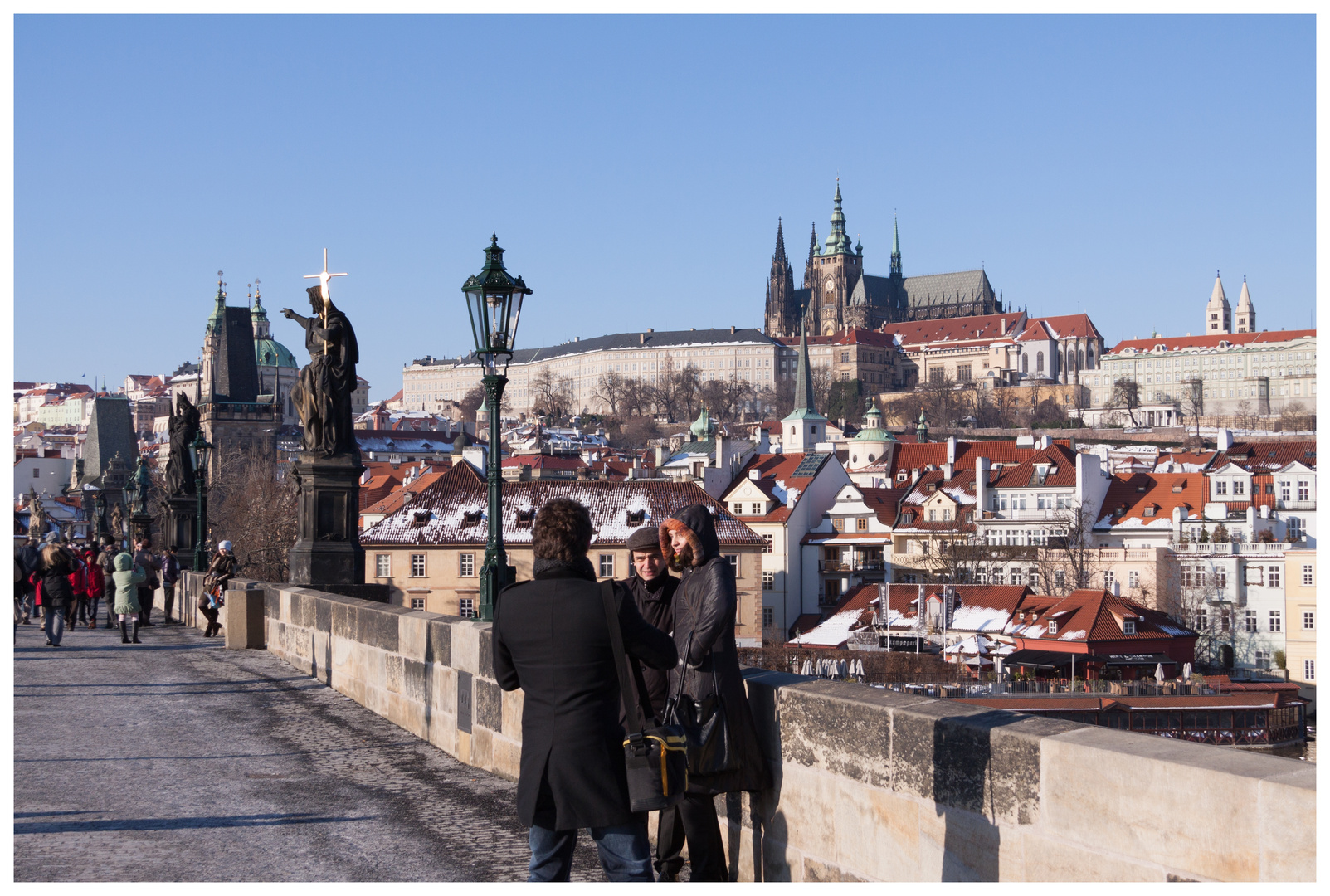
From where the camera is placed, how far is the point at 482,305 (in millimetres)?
10422

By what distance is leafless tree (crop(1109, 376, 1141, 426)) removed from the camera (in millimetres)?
182875

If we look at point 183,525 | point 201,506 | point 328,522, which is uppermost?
point 201,506

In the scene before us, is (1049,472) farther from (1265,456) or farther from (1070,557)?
(1265,456)

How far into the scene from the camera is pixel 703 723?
4.93 meters

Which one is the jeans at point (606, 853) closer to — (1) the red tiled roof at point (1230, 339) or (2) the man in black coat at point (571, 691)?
(2) the man in black coat at point (571, 691)

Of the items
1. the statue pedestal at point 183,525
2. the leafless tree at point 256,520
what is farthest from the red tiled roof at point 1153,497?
the statue pedestal at point 183,525

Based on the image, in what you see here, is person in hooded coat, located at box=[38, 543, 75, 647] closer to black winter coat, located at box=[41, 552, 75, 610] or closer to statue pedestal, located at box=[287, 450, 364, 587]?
black winter coat, located at box=[41, 552, 75, 610]

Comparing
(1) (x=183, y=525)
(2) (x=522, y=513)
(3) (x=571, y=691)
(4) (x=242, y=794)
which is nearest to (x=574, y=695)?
(3) (x=571, y=691)

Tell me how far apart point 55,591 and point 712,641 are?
39.8 feet

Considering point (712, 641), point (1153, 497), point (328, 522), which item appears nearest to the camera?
point (712, 641)

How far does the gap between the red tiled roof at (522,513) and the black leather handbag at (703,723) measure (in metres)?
53.1

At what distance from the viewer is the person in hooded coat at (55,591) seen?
15192 mm

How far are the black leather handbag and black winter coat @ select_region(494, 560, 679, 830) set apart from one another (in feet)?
1.16
